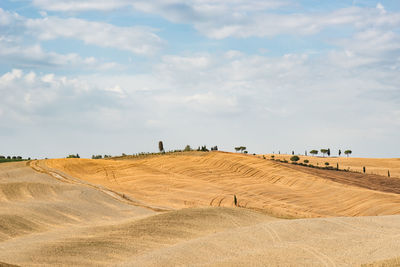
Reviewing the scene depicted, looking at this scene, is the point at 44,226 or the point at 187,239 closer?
the point at 187,239

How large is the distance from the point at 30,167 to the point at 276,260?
2913 centimetres

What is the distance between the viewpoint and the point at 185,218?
773 inches

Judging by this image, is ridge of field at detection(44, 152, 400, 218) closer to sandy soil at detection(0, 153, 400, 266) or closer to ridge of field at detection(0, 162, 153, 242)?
sandy soil at detection(0, 153, 400, 266)

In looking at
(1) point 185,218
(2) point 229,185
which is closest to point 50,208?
(1) point 185,218

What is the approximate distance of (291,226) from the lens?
18.0 metres

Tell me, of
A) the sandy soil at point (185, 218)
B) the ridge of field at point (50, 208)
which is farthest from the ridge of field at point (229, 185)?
the ridge of field at point (50, 208)

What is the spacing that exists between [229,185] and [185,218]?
12.0 metres

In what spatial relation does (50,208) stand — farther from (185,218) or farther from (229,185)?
(229,185)

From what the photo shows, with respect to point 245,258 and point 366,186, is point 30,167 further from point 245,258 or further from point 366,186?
point 245,258

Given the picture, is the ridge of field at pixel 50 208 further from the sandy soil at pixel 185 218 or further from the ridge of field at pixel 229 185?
the ridge of field at pixel 229 185

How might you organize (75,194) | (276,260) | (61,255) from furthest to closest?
(75,194) → (61,255) → (276,260)

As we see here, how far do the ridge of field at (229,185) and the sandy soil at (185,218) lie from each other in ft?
0.26

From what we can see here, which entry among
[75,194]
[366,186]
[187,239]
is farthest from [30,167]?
[366,186]

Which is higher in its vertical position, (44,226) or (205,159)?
(205,159)
